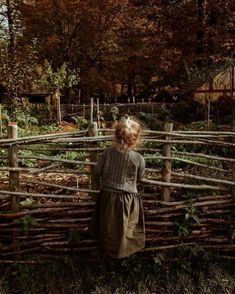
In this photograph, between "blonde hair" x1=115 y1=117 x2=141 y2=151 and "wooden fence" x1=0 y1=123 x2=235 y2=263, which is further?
"wooden fence" x1=0 y1=123 x2=235 y2=263

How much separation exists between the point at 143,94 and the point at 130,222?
65.4 feet

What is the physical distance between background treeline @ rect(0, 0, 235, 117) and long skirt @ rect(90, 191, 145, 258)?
38.8 ft

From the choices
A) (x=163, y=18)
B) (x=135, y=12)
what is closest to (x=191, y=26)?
(x=163, y=18)

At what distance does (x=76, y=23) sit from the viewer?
707 inches

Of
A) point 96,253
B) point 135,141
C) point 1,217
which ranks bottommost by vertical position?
point 96,253

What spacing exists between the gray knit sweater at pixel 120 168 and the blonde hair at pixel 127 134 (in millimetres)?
100

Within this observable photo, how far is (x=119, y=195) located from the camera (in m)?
3.51

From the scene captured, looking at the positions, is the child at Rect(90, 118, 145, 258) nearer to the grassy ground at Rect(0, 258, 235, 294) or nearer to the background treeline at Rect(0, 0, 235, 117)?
the grassy ground at Rect(0, 258, 235, 294)

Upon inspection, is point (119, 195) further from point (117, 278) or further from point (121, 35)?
point (121, 35)

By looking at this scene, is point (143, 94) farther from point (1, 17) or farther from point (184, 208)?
point (184, 208)

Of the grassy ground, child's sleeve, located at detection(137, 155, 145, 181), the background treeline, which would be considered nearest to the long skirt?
child's sleeve, located at detection(137, 155, 145, 181)

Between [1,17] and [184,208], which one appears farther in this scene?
[1,17]

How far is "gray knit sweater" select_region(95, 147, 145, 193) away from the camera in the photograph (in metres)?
3.50

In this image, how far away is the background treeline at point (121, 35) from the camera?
1608 centimetres
